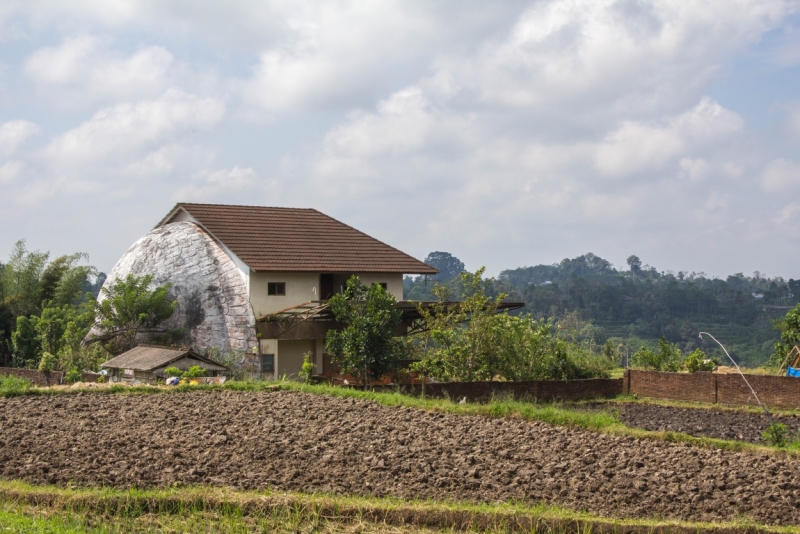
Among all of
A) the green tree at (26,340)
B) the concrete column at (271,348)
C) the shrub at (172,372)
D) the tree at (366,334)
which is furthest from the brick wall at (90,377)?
the green tree at (26,340)

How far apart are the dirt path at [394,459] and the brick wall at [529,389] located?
582cm

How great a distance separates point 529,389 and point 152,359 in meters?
10.1

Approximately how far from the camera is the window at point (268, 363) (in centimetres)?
2661

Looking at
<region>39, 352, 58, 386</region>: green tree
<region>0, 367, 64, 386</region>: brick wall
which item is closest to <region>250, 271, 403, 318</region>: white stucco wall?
<region>0, 367, 64, 386</region>: brick wall

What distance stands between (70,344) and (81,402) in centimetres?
1210

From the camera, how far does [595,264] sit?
451 ft

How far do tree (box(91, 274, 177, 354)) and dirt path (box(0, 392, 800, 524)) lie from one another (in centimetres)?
1143

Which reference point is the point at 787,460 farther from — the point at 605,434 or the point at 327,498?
the point at 327,498

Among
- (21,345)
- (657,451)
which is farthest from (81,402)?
(21,345)

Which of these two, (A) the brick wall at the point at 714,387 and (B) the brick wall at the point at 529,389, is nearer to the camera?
(B) the brick wall at the point at 529,389

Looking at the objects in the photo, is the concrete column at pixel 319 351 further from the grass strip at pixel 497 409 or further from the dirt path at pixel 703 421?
the dirt path at pixel 703 421

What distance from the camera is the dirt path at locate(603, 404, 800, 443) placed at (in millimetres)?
16906

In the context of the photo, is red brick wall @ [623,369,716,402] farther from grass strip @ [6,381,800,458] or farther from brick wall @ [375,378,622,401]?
grass strip @ [6,381,800,458]

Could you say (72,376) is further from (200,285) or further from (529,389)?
(529,389)
